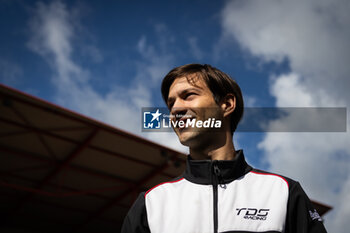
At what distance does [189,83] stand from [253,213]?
77 centimetres

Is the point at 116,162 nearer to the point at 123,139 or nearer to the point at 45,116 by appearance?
the point at 123,139

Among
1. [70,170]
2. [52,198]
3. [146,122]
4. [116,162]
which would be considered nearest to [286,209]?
[146,122]

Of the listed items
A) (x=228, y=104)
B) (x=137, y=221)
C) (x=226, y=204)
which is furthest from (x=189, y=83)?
(x=137, y=221)

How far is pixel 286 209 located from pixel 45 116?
7083mm

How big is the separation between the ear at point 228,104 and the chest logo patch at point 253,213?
0.55m

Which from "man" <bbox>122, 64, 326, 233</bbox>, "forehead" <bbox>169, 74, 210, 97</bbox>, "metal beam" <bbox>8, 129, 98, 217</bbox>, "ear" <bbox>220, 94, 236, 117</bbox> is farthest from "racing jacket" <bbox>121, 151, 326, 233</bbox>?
"metal beam" <bbox>8, 129, 98, 217</bbox>

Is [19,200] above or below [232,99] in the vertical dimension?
above

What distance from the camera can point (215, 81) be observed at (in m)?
1.85

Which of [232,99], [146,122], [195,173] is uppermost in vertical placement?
[146,122]

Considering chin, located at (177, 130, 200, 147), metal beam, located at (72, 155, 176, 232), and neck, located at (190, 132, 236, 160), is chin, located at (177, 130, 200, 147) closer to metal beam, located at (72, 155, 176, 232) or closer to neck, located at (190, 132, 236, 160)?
neck, located at (190, 132, 236, 160)

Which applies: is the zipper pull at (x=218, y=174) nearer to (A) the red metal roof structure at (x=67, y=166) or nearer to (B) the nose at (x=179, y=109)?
(B) the nose at (x=179, y=109)

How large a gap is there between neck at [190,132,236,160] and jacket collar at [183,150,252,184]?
0.13 ft

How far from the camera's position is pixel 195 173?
1.76 meters

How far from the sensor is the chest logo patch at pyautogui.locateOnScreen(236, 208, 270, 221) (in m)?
1.54
